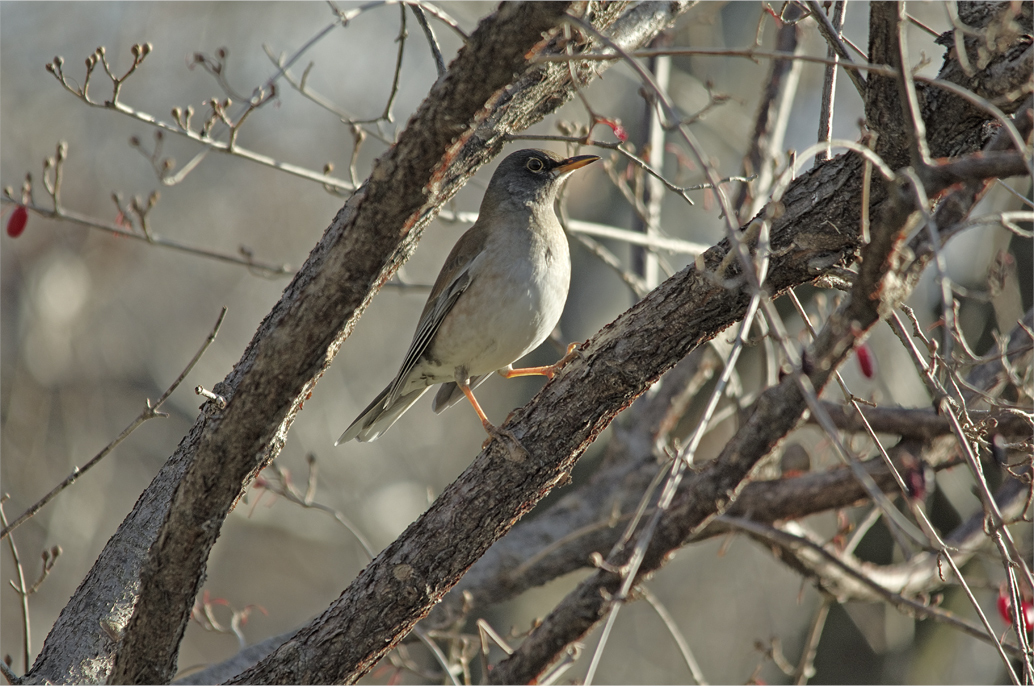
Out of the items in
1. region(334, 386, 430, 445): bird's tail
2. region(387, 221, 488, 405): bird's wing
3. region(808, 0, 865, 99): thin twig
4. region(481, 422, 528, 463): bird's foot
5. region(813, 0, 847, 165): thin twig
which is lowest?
region(481, 422, 528, 463): bird's foot

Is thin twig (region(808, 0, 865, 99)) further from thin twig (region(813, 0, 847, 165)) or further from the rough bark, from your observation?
the rough bark

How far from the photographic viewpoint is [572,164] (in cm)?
557

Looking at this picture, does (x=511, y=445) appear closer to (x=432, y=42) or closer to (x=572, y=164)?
(x=432, y=42)

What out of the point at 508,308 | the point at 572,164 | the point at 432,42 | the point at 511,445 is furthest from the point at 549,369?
the point at 432,42

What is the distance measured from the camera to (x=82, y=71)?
40.0 ft

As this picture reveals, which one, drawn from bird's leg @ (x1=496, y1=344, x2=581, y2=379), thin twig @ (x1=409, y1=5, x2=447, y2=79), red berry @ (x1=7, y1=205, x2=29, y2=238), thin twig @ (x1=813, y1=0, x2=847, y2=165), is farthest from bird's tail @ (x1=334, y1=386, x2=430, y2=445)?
thin twig @ (x1=813, y1=0, x2=847, y2=165)

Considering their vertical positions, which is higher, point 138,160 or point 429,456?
point 138,160

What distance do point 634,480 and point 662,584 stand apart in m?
7.14

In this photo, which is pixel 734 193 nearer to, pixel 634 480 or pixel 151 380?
pixel 634 480

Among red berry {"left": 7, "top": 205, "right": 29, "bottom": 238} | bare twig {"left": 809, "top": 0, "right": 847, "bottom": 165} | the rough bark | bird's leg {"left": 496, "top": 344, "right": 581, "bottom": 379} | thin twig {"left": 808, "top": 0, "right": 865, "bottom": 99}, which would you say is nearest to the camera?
the rough bark

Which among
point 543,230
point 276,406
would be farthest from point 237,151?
point 276,406

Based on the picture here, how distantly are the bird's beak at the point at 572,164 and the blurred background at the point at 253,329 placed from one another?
4364 mm

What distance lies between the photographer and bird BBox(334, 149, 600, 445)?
5.06 metres

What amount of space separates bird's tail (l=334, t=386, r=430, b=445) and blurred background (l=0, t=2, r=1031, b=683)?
15.3ft
